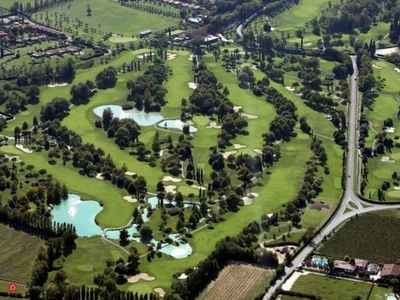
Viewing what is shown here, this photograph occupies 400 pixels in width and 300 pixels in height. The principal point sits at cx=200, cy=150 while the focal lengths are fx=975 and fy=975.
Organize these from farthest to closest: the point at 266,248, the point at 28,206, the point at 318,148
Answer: the point at 318,148
the point at 28,206
the point at 266,248

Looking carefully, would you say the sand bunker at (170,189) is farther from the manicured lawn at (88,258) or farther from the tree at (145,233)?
the manicured lawn at (88,258)

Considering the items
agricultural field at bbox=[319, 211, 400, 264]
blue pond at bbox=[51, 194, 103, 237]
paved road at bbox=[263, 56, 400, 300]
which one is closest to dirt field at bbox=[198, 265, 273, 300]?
paved road at bbox=[263, 56, 400, 300]

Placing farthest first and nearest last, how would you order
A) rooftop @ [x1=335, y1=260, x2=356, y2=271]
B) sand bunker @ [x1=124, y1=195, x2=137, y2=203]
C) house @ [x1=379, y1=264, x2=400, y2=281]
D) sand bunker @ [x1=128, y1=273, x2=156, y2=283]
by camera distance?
sand bunker @ [x1=124, y1=195, x2=137, y2=203]
rooftop @ [x1=335, y1=260, x2=356, y2=271]
sand bunker @ [x1=128, y1=273, x2=156, y2=283]
house @ [x1=379, y1=264, x2=400, y2=281]

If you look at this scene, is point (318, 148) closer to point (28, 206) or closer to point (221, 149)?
point (221, 149)

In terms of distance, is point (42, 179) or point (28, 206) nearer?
point (28, 206)

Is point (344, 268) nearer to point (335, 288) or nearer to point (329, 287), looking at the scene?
point (335, 288)

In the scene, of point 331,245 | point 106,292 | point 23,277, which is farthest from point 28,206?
point 331,245

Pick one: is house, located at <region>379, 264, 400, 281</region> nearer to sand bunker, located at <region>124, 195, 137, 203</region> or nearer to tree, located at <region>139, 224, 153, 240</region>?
tree, located at <region>139, 224, 153, 240</region>

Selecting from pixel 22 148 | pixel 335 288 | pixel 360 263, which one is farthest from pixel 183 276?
pixel 22 148
